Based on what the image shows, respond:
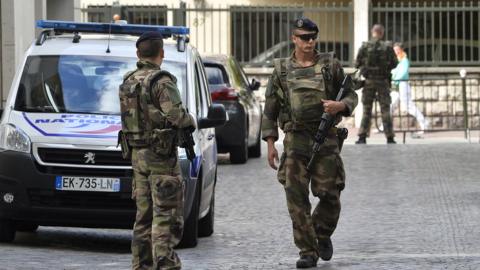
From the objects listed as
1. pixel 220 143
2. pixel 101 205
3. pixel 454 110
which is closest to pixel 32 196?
pixel 101 205

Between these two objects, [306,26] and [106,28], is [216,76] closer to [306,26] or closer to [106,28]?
[106,28]

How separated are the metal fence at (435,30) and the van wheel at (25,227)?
672 inches

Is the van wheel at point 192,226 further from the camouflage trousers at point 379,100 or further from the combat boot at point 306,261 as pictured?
the camouflage trousers at point 379,100

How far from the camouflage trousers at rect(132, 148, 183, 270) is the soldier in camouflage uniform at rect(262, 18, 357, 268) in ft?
3.59

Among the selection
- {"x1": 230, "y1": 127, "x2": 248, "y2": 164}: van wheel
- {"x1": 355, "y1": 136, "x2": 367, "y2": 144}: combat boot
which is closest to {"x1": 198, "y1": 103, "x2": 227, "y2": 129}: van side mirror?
→ {"x1": 230, "y1": 127, "x2": 248, "y2": 164}: van wheel

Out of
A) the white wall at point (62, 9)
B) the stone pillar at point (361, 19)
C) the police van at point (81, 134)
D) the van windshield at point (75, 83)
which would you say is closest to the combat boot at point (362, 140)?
A: the white wall at point (62, 9)

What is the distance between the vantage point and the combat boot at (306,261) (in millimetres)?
10094

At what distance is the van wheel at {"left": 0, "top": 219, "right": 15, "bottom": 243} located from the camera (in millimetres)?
11602

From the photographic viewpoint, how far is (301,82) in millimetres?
10109

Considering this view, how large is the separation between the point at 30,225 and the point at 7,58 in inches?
366

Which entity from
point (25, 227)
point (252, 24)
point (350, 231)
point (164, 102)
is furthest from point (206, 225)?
point (252, 24)

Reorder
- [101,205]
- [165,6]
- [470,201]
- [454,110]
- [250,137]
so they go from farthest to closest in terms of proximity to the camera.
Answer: [165,6]
[454,110]
[250,137]
[470,201]
[101,205]

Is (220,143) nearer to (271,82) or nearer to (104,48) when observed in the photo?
(104,48)

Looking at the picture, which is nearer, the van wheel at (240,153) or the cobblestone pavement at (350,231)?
the cobblestone pavement at (350,231)
